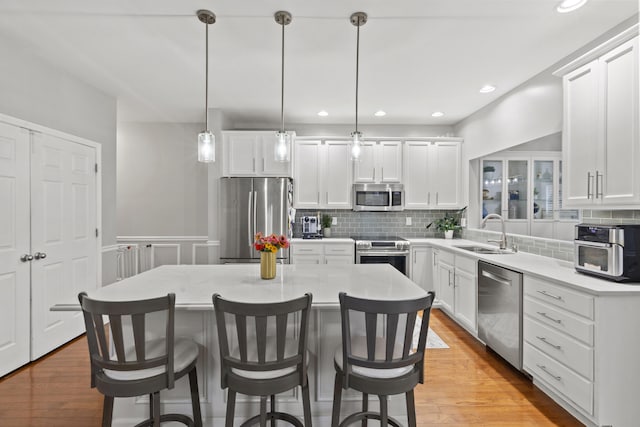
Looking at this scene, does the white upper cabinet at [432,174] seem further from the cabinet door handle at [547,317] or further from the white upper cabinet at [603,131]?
the cabinet door handle at [547,317]

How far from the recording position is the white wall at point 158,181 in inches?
206

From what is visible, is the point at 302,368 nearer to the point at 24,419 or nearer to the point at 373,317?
the point at 373,317

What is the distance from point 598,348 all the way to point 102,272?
4.69 meters

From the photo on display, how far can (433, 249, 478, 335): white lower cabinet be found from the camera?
11.3 feet

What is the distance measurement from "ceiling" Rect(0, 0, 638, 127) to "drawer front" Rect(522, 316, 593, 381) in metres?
2.22

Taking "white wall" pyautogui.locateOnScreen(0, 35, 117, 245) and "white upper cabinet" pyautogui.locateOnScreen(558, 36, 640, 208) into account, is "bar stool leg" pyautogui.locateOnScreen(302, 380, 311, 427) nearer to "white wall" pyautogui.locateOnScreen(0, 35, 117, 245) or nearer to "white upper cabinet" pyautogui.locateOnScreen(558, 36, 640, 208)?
"white upper cabinet" pyautogui.locateOnScreen(558, 36, 640, 208)

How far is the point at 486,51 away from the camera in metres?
2.79

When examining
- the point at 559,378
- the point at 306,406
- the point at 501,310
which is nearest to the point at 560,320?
the point at 559,378

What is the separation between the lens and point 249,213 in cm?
432

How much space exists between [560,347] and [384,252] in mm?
2426

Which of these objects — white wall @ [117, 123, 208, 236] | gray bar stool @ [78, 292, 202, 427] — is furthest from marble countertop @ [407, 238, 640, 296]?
white wall @ [117, 123, 208, 236]

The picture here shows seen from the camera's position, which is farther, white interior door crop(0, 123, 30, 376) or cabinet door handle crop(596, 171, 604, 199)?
white interior door crop(0, 123, 30, 376)

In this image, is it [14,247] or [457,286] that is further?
[457,286]

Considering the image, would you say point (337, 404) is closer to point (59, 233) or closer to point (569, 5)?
point (569, 5)
